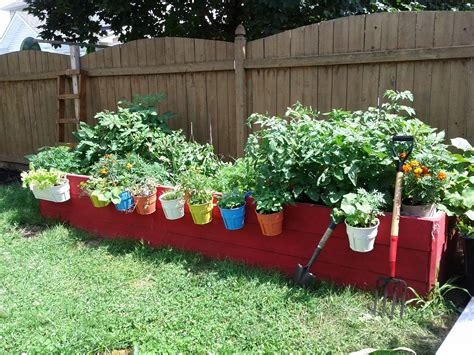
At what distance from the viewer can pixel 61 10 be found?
22.7ft

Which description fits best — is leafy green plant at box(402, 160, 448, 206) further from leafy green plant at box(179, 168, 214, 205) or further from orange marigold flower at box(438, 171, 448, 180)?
leafy green plant at box(179, 168, 214, 205)

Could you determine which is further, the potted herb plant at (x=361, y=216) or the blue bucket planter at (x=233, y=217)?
the blue bucket planter at (x=233, y=217)

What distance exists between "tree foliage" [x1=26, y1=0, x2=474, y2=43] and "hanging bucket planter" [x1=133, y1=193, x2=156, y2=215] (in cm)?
278

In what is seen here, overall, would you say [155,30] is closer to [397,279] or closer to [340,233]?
[340,233]

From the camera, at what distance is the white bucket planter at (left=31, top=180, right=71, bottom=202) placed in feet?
14.1

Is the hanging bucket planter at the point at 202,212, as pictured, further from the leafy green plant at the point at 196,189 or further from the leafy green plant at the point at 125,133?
the leafy green plant at the point at 125,133

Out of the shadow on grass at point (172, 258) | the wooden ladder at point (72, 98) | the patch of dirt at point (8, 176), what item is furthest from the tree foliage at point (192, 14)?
the shadow on grass at point (172, 258)

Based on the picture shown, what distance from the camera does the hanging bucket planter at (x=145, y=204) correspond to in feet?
12.3

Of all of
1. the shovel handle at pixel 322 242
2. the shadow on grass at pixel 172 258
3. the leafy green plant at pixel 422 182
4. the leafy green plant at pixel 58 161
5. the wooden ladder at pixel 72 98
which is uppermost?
the wooden ladder at pixel 72 98

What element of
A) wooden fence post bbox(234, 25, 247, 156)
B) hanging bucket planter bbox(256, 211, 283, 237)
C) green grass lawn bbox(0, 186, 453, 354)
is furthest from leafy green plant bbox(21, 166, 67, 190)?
hanging bucket planter bbox(256, 211, 283, 237)

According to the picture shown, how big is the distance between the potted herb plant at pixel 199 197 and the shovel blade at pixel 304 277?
87cm

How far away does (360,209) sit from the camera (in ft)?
8.77

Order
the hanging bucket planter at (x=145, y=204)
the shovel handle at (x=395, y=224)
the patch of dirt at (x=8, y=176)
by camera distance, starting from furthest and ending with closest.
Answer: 1. the patch of dirt at (x=8, y=176)
2. the hanging bucket planter at (x=145, y=204)
3. the shovel handle at (x=395, y=224)

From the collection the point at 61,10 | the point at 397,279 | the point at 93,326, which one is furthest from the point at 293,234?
the point at 61,10
